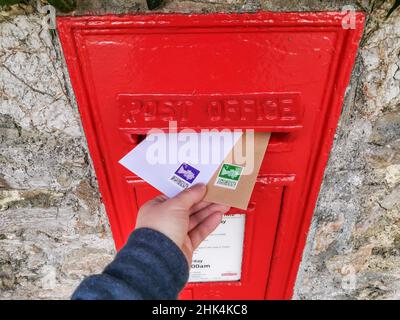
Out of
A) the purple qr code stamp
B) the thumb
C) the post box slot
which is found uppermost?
the post box slot

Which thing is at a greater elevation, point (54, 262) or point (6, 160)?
point (6, 160)

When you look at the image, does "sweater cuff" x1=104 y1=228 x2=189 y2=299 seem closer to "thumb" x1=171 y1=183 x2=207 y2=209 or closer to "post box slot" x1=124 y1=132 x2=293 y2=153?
"thumb" x1=171 y1=183 x2=207 y2=209

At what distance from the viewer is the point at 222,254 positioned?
1.46 meters

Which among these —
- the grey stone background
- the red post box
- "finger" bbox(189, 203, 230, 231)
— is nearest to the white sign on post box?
"finger" bbox(189, 203, 230, 231)

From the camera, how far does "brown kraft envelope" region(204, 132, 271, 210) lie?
3.40ft

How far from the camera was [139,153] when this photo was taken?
1016 millimetres

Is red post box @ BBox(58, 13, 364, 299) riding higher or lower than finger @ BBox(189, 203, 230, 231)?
higher

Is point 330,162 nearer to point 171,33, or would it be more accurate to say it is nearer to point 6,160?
point 171,33

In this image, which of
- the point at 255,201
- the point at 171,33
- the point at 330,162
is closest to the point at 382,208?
the point at 330,162

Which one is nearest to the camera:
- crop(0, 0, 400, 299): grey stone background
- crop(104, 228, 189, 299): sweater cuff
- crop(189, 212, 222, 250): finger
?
crop(104, 228, 189, 299): sweater cuff

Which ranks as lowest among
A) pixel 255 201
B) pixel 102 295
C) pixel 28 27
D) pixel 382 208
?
pixel 382 208

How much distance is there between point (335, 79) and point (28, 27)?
781mm

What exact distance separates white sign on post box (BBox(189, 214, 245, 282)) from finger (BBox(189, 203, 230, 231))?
5.3 inches

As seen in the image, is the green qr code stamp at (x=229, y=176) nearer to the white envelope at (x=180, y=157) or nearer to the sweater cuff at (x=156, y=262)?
the white envelope at (x=180, y=157)
